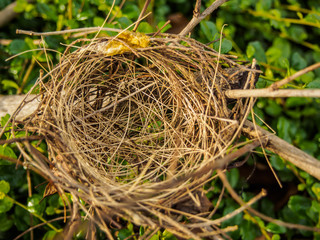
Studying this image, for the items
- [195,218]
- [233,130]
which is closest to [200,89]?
[233,130]

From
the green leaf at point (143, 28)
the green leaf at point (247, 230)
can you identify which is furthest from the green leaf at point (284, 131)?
the green leaf at point (143, 28)

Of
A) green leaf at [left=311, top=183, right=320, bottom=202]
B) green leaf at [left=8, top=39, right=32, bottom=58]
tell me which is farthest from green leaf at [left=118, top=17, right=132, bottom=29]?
green leaf at [left=311, top=183, right=320, bottom=202]

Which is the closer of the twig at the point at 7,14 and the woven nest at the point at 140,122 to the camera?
the woven nest at the point at 140,122

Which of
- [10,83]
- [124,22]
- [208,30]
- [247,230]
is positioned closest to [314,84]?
[208,30]

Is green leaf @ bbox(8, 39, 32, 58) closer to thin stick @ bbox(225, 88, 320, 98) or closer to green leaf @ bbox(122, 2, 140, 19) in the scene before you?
green leaf @ bbox(122, 2, 140, 19)

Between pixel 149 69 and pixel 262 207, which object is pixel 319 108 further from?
pixel 149 69

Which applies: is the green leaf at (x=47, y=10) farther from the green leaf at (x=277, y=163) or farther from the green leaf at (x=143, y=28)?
the green leaf at (x=277, y=163)
